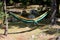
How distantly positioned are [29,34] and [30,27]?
109 cm

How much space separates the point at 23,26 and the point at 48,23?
54.9 inches

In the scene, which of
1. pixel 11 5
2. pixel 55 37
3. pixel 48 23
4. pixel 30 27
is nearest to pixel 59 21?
pixel 48 23

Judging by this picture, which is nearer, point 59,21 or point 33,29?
point 33,29

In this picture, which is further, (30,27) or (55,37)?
(30,27)

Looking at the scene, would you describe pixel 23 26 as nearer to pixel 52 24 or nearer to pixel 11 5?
pixel 52 24

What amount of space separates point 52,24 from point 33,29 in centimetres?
117

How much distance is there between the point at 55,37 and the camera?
8.65m

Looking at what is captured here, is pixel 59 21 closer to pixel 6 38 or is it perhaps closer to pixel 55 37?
pixel 55 37

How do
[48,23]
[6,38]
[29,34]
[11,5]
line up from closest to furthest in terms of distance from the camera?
1. [6,38]
2. [29,34]
3. [48,23]
4. [11,5]

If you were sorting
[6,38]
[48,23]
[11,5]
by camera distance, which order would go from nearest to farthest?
[6,38]
[48,23]
[11,5]

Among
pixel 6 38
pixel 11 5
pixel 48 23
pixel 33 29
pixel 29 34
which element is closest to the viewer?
pixel 6 38

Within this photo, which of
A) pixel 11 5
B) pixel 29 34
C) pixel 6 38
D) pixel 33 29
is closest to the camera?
pixel 6 38

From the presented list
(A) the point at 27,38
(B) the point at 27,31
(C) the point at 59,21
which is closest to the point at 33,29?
(B) the point at 27,31

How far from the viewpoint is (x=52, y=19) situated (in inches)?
405
